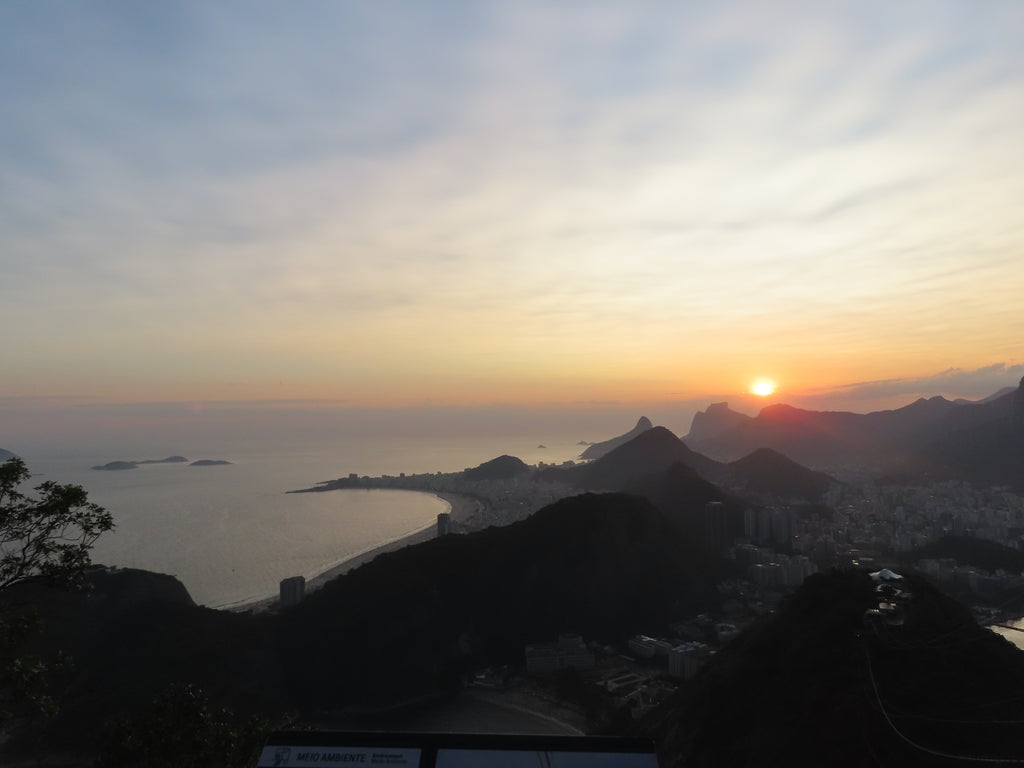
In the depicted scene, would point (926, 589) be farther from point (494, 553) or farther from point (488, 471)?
point (488, 471)

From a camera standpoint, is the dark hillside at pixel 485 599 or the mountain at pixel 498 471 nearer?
the dark hillside at pixel 485 599

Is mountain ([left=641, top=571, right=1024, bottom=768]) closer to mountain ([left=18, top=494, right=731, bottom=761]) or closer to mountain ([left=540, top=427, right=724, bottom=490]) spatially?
mountain ([left=18, top=494, right=731, bottom=761])

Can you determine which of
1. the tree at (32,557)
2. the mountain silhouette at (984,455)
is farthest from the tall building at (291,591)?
the mountain silhouette at (984,455)

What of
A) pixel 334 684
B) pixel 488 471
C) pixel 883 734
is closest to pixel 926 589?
pixel 883 734

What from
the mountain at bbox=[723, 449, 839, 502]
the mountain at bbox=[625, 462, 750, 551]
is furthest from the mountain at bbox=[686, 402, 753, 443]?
the mountain at bbox=[625, 462, 750, 551]

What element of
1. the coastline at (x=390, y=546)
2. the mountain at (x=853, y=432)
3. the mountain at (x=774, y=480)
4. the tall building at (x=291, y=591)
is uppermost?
the mountain at (x=853, y=432)

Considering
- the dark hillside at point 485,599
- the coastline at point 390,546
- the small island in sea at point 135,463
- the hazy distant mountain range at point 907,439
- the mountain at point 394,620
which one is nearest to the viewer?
the mountain at point 394,620

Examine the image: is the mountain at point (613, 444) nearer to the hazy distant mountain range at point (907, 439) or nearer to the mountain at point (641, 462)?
the hazy distant mountain range at point (907, 439)

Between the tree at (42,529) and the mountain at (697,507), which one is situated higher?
the tree at (42,529)
